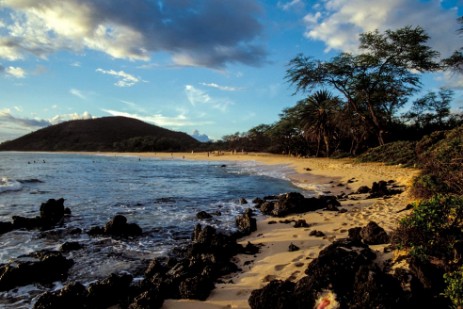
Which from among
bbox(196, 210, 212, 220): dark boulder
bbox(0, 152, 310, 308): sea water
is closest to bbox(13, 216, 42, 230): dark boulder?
bbox(0, 152, 310, 308): sea water

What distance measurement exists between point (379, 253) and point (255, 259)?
2584mm

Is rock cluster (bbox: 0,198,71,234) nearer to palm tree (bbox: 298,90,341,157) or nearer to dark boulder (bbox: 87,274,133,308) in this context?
dark boulder (bbox: 87,274,133,308)

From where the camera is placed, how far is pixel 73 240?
954 cm

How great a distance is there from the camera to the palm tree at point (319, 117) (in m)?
41.4

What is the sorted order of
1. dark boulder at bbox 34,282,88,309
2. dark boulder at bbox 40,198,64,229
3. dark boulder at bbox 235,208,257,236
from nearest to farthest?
dark boulder at bbox 34,282,88,309 < dark boulder at bbox 235,208,257,236 < dark boulder at bbox 40,198,64,229

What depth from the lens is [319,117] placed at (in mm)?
41906

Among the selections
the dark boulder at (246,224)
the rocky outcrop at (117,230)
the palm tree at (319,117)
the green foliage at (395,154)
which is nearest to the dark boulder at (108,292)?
the rocky outcrop at (117,230)

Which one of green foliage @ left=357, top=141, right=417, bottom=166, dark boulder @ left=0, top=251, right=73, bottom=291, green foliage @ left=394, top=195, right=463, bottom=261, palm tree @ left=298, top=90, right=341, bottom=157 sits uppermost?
palm tree @ left=298, top=90, right=341, bottom=157

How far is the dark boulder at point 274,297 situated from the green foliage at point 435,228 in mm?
1890

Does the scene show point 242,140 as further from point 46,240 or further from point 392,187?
point 46,240

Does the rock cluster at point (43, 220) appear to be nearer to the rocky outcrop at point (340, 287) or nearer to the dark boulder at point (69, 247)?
the dark boulder at point (69, 247)

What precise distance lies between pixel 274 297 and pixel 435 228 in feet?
8.19

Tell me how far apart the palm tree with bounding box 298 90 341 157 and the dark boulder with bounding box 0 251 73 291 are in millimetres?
37052

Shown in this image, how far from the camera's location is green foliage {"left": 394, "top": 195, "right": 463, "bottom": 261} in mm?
4582
